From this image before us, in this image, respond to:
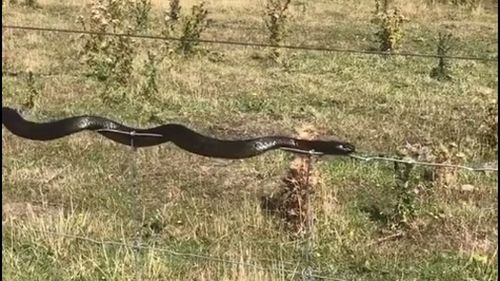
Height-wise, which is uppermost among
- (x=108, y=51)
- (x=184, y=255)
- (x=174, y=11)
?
(x=174, y=11)

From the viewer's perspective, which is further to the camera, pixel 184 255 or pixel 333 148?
pixel 184 255

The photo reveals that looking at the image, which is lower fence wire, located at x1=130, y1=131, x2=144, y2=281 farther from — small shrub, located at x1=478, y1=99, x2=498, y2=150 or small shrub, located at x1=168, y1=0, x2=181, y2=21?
small shrub, located at x1=168, y1=0, x2=181, y2=21

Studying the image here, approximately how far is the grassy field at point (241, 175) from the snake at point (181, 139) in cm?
55

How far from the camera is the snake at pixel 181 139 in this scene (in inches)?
113

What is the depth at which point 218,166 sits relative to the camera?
530 cm

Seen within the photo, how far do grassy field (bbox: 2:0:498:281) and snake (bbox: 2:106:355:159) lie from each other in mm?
550

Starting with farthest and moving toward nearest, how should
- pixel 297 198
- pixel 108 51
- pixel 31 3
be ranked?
1. pixel 31 3
2. pixel 108 51
3. pixel 297 198

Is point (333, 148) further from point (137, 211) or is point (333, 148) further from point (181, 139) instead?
point (137, 211)

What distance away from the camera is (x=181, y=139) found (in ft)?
10.1

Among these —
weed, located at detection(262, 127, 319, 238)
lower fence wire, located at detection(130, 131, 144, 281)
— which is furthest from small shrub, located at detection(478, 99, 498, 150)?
lower fence wire, located at detection(130, 131, 144, 281)

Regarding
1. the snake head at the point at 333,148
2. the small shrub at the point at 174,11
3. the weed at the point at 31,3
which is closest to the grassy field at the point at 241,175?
the snake head at the point at 333,148

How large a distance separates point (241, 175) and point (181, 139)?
2039 mm

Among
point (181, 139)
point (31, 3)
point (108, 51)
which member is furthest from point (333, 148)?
point (31, 3)

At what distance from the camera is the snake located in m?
2.86
